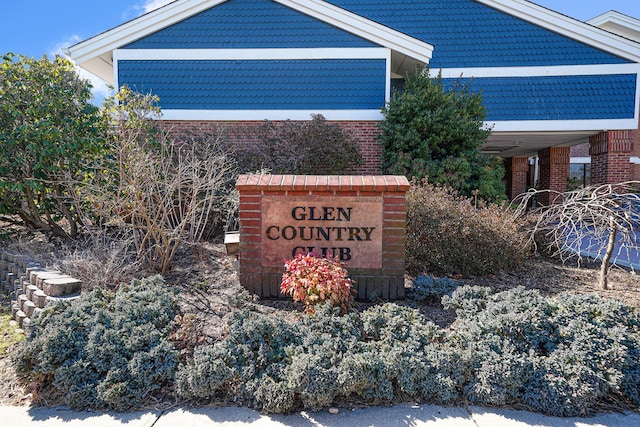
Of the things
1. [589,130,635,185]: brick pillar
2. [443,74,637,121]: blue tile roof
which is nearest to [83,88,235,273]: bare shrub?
[443,74,637,121]: blue tile roof

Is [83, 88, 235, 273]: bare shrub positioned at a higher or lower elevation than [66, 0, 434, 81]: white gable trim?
lower

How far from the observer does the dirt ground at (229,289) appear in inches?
125

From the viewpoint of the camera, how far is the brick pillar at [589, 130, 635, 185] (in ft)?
35.4

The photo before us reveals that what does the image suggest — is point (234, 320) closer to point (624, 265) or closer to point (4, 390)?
point (4, 390)

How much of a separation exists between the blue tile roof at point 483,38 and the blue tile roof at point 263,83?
2.52m

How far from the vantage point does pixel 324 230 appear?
438 cm

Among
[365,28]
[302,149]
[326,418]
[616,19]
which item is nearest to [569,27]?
[365,28]

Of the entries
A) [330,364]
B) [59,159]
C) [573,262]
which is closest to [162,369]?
[330,364]

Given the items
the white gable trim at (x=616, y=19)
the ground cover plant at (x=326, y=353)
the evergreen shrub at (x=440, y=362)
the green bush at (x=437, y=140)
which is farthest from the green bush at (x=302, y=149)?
the white gable trim at (x=616, y=19)

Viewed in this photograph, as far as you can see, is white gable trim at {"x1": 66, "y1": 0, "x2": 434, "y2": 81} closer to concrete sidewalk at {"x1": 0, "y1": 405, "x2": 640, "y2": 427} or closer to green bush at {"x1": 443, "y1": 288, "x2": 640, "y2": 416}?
green bush at {"x1": 443, "y1": 288, "x2": 640, "y2": 416}

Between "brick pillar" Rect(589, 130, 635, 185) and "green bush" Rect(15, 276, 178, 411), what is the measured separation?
12453 millimetres

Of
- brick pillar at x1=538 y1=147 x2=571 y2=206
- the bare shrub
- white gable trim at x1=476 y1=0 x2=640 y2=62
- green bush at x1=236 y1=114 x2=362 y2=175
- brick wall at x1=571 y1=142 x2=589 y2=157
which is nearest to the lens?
the bare shrub

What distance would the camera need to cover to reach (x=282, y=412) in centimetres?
260

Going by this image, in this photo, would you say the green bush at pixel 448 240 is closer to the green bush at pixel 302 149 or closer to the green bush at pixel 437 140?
the green bush at pixel 437 140
